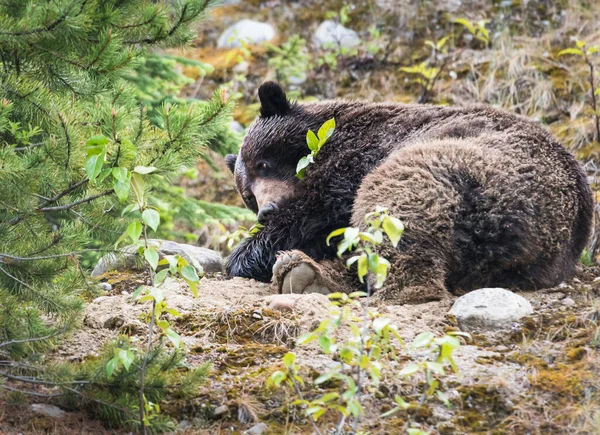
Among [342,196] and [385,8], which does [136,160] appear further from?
[385,8]

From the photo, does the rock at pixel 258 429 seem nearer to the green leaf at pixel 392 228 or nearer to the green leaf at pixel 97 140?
the green leaf at pixel 392 228

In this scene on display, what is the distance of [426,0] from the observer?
38.8ft

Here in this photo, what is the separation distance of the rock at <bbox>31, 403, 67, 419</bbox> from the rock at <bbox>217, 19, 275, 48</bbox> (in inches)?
371

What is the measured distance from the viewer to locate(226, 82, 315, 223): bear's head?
6609mm

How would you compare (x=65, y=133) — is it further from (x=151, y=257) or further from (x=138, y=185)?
(x=151, y=257)

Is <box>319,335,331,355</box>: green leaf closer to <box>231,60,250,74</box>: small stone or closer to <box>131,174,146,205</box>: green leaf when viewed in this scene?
<box>131,174,146,205</box>: green leaf

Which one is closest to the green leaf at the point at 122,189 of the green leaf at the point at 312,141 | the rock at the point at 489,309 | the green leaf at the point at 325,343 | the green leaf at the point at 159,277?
the green leaf at the point at 159,277

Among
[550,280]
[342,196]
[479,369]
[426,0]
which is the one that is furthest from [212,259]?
[426,0]

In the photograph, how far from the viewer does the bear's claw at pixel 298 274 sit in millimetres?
5324

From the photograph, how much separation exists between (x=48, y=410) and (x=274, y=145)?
3.59 metres

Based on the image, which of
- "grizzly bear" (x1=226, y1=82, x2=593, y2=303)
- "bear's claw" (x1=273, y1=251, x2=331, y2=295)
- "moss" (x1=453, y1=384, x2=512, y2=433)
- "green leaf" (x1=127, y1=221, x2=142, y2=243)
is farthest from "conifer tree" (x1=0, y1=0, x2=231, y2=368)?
"moss" (x1=453, y1=384, x2=512, y2=433)

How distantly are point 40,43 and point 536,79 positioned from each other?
24.7ft

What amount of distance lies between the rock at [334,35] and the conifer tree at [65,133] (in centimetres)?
790

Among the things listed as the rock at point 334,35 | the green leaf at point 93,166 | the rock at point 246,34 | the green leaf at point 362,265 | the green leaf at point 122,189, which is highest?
the green leaf at point 93,166
